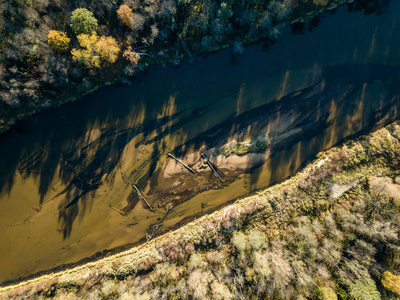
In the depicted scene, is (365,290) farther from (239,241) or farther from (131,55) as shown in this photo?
(131,55)

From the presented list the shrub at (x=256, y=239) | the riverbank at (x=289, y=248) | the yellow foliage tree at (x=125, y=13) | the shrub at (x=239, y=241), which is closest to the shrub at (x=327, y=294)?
the riverbank at (x=289, y=248)

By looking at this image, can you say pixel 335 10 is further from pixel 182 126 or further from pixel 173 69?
pixel 182 126

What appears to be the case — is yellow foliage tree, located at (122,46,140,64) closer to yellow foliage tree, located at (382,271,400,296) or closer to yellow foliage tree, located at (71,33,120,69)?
yellow foliage tree, located at (71,33,120,69)

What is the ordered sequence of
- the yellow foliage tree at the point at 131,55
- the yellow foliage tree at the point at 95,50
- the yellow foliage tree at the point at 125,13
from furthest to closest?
the yellow foliage tree at the point at 131,55 → the yellow foliage tree at the point at 125,13 → the yellow foliage tree at the point at 95,50

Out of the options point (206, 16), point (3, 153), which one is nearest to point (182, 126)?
point (206, 16)

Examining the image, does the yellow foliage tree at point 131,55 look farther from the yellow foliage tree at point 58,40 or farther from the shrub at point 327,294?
the shrub at point 327,294
